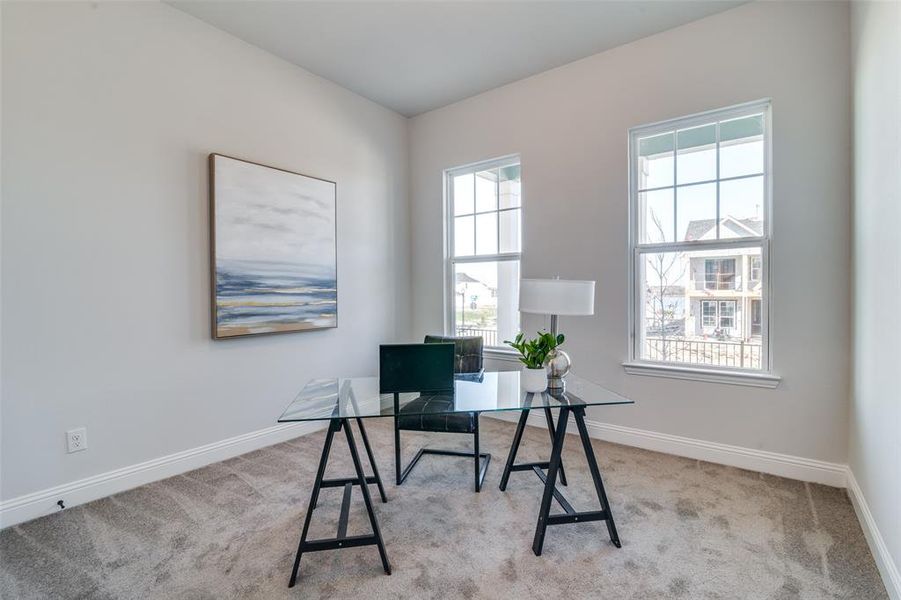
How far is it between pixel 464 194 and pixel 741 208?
7.38 ft

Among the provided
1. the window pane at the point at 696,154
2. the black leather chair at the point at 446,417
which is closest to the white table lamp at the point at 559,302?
the black leather chair at the point at 446,417

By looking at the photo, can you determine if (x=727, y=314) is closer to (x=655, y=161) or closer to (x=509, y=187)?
(x=655, y=161)

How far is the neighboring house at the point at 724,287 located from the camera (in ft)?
8.77

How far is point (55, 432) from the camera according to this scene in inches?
87.7

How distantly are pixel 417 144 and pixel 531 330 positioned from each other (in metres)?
2.23

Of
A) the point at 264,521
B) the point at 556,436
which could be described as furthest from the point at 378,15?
the point at 264,521

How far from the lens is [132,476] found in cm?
247

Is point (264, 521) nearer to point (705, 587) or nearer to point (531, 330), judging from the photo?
point (705, 587)

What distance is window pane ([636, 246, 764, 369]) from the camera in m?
2.69

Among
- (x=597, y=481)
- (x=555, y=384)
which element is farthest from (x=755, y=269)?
(x=597, y=481)

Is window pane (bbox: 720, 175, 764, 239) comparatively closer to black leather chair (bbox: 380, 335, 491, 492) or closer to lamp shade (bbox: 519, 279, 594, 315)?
lamp shade (bbox: 519, 279, 594, 315)

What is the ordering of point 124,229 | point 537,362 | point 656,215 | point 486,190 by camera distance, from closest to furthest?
1. point 537,362
2. point 124,229
3. point 656,215
4. point 486,190

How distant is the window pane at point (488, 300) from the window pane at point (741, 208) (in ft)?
5.15

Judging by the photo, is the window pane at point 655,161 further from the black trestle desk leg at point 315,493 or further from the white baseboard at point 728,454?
the black trestle desk leg at point 315,493
